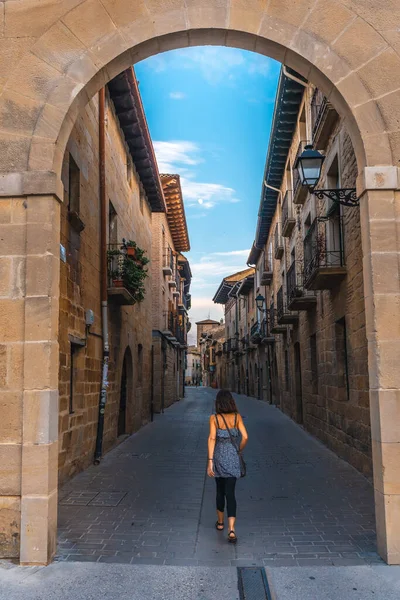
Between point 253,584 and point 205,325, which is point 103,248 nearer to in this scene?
point 253,584

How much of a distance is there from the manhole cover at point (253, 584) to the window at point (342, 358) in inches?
221

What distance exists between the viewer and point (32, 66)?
4910mm

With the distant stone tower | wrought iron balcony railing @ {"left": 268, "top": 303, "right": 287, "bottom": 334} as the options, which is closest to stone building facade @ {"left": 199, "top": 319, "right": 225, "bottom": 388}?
the distant stone tower

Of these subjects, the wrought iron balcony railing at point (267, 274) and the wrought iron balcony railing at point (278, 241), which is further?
the wrought iron balcony railing at point (267, 274)

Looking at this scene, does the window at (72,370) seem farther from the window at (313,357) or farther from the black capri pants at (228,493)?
the window at (313,357)

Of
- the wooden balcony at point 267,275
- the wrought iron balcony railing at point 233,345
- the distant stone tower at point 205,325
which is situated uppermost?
the distant stone tower at point 205,325

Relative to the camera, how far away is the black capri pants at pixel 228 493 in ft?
16.6

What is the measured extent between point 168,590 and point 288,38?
4.78 m

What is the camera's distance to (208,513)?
19.4ft

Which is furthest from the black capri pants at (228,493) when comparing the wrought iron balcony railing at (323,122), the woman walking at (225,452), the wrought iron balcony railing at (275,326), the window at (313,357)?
the wrought iron balcony railing at (275,326)

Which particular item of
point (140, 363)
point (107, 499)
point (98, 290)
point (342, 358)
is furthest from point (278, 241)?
point (107, 499)

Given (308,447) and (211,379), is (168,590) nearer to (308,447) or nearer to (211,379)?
(308,447)

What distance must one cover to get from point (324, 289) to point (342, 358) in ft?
4.68

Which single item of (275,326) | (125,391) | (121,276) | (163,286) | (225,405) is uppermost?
(163,286)
